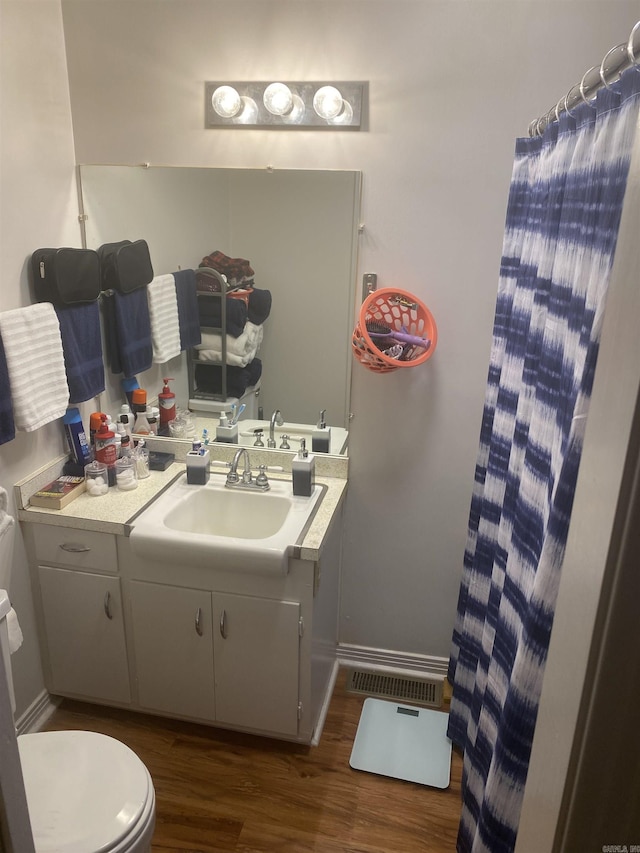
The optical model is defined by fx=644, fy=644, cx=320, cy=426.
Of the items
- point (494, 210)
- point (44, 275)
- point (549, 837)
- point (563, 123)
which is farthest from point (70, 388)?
point (549, 837)

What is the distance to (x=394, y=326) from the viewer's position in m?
2.13

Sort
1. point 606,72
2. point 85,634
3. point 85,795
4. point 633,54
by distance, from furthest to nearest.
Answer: point 85,634
point 85,795
point 606,72
point 633,54

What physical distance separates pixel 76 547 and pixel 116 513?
0.18m

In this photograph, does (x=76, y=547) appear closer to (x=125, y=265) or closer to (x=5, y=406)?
(x=5, y=406)

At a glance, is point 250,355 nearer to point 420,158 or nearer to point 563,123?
point 420,158

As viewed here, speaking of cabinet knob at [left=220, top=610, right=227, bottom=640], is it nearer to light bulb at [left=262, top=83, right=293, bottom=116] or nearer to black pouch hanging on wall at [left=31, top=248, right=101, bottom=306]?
black pouch hanging on wall at [left=31, top=248, right=101, bottom=306]

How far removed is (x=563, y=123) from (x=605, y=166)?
301 millimetres

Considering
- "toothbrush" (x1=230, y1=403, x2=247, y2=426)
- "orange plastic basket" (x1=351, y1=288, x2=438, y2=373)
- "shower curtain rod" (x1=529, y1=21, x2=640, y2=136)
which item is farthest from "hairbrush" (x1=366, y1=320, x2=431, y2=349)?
"shower curtain rod" (x1=529, y1=21, x2=640, y2=136)

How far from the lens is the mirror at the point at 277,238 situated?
212 centimetres

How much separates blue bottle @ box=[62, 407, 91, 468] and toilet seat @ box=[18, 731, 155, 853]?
91 centimetres

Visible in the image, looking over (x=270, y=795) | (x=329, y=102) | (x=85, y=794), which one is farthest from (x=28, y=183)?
(x=270, y=795)

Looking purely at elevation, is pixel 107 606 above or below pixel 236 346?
below

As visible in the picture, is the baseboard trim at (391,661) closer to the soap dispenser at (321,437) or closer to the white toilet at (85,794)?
the soap dispenser at (321,437)

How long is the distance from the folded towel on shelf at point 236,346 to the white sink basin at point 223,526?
1.41 feet
